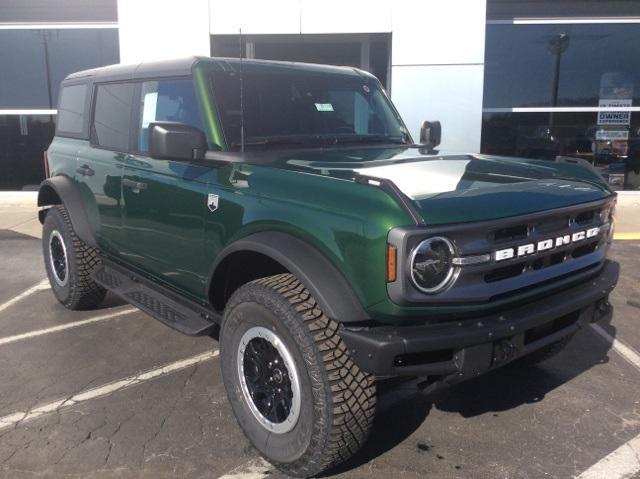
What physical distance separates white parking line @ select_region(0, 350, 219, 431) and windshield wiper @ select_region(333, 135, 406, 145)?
1746mm

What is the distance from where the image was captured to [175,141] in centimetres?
307

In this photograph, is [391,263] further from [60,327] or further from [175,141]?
[60,327]

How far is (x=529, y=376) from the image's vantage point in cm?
386

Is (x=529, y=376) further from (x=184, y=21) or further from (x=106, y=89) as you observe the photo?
(x=184, y=21)

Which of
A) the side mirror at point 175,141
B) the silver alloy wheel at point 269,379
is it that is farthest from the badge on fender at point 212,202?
the silver alloy wheel at point 269,379

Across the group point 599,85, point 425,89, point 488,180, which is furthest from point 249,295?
point 599,85

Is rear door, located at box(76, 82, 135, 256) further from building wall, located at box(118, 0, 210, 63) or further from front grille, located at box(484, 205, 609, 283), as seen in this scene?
building wall, located at box(118, 0, 210, 63)

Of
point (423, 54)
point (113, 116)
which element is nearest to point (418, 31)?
point (423, 54)

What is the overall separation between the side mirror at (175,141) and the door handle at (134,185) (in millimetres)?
683

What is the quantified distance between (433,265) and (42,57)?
1228 cm

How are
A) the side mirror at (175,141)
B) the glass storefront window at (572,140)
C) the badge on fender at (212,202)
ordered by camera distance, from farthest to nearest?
the glass storefront window at (572,140) < the badge on fender at (212,202) < the side mirror at (175,141)

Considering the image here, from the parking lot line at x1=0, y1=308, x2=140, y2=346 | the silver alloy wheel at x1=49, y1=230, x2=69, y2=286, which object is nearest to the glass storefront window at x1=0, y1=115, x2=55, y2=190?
the silver alloy wheel at x1=49, y1=230, x2=69, y2=286

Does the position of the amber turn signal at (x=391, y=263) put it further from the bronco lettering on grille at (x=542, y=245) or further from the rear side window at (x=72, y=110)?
the rear side window at (x=72, y=110)

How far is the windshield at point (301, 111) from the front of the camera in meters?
3.49
